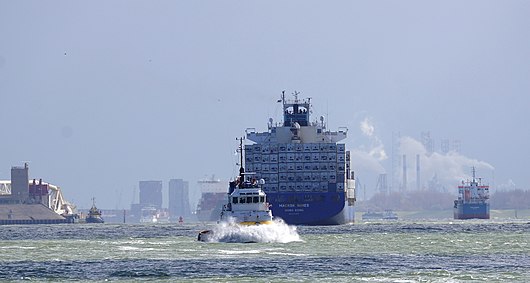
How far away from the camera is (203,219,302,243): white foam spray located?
13125 centimetres

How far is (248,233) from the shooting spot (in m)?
132

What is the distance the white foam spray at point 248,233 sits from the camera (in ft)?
431

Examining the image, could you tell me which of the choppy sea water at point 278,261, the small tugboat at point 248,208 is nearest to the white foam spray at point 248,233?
the choppy sea water at point 278,261

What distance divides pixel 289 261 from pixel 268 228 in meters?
28.7

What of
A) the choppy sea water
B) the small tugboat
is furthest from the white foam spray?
the small tugboat

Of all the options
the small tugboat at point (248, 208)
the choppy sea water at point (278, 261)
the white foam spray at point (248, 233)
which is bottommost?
the choppy sea water at point (278, 261)

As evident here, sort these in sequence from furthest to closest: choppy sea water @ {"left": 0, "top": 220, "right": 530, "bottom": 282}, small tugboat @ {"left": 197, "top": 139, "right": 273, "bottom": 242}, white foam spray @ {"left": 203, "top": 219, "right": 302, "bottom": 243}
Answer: small tugboat @ {"left": 197, "top": 139, "right": 273, "bottom": 242}
white foam spray @ {"left": 203, "top": 219, "right": 302, "bottom": 243}
choppy sea water @ {"left": 0, "top": 220, "right": 530, "bottom": 282}

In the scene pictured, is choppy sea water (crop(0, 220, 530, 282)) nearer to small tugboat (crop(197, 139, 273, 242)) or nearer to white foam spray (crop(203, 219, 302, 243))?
white foam spray (crop(203, 219, 302, 243))

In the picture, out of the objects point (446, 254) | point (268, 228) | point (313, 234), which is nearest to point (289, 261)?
point (446, 254)

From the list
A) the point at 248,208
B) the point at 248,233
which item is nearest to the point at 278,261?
the point at 248,233

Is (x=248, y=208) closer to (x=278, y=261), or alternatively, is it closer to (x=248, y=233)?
(x=248, y=233)

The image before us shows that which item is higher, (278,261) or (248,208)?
(248,208)

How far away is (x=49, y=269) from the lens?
324 feet

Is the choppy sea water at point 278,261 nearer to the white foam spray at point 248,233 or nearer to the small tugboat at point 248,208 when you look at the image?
the white foam spray at point 248,233
